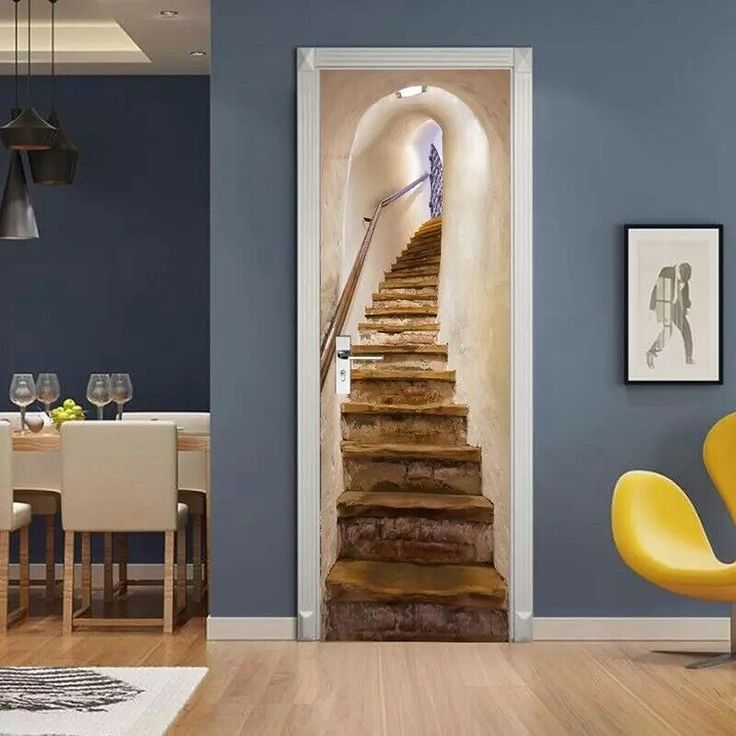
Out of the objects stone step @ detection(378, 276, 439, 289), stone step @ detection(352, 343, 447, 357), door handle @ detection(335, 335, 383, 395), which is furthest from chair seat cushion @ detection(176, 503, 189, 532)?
stone step @ detection(378, 276, 439, 289)

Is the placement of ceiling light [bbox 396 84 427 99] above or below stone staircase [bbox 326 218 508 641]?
above

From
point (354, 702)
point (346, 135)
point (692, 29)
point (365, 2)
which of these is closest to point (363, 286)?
point (346, 135)

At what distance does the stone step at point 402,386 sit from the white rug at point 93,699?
6.07 ft

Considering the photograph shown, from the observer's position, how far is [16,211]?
Result: 6.70 metres

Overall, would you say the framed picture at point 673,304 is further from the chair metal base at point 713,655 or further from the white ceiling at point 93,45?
the white ceiling at point 93,45

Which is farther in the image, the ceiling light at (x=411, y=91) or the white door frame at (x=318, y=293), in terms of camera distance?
the ceiling light at (x=411, y=91)

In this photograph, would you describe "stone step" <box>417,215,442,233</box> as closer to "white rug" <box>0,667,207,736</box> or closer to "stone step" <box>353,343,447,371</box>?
"stone step" <box>353,343,447,371</box>

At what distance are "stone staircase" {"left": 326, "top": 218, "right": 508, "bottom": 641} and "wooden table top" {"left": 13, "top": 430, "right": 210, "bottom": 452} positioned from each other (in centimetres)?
65

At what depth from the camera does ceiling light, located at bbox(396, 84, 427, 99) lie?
5.91m

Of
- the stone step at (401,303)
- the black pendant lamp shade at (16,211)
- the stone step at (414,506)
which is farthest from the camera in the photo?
the stone step at (401,303)

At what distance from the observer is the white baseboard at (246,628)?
5730mm

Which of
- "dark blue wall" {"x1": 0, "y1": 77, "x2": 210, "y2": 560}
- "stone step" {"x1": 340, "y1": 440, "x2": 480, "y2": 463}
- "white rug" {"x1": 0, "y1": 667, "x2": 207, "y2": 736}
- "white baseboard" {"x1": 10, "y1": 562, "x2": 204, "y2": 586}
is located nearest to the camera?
"white rug" {"x1": 0, "y1": 667, "x2": 207, "y2": 736}

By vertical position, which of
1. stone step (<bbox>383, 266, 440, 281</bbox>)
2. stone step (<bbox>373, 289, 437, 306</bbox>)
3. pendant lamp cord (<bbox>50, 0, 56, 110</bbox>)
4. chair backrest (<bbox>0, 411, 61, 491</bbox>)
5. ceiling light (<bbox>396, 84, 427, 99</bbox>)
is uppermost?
pendant lamp cord (<bbox>50, 0, 56, 110</bbox>)

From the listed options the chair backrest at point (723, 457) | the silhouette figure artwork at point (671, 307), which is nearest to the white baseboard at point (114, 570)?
the silhouette figure artwork at point (671, 307)
